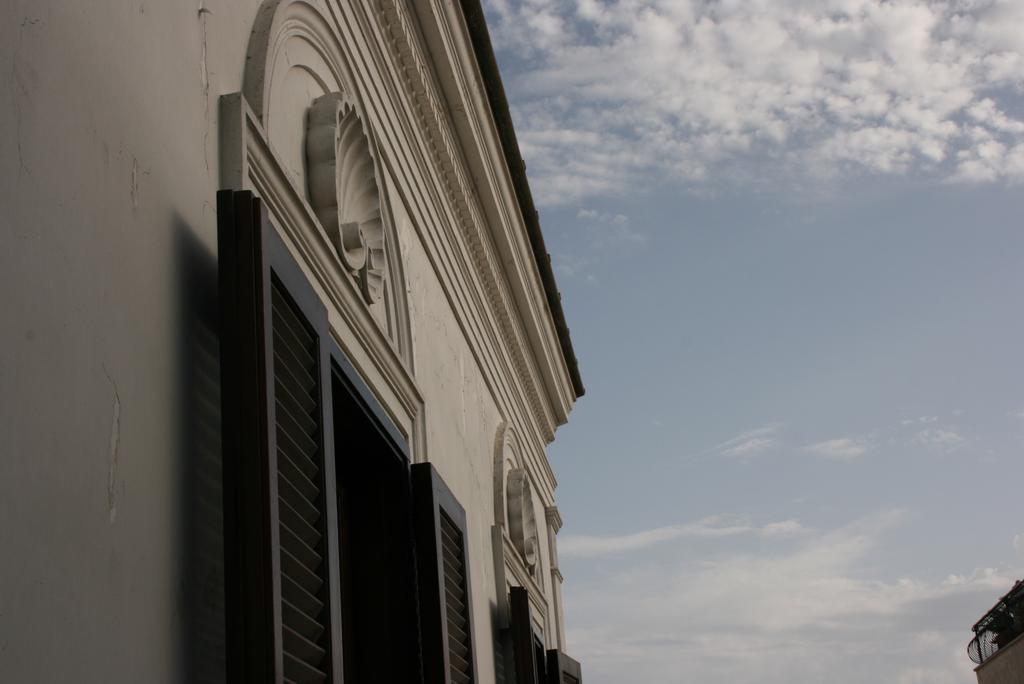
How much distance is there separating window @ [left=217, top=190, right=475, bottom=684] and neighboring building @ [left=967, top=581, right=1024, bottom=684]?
14.3 metres

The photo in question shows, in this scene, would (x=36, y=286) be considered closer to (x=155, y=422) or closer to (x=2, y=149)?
(x=2, y=149)

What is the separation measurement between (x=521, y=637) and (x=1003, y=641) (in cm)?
1366

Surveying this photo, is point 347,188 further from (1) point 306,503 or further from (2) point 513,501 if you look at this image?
(2) point 513,501

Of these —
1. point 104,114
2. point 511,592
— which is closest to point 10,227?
point 104,114

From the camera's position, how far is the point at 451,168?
21.1ft

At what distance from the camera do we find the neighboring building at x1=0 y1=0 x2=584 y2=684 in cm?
206

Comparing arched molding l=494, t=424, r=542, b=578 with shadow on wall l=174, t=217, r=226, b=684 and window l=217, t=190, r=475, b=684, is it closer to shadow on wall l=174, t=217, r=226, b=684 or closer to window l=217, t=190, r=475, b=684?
window l=217, t=190, r=475, b=684

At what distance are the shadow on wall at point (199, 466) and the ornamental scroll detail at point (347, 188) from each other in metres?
1.12

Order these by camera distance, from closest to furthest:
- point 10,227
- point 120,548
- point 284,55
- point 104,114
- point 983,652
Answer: point 10,227 < point 120,548 < point 104,114 < point 284,55 < point 983,652

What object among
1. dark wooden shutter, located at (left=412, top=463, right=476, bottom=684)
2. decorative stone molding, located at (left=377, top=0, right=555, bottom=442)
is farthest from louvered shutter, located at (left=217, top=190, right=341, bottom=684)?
decorative stone molding, located at (left=377, top=0, right=555, bottom=442)

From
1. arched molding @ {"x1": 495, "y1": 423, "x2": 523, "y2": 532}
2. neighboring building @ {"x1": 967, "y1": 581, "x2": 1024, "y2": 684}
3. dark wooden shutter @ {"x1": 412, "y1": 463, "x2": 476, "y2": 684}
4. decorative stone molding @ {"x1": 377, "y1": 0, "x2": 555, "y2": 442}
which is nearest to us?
dark wooden shutter @ {"x1": 412, "y1": 463, "x2": 476, "y2": 684}

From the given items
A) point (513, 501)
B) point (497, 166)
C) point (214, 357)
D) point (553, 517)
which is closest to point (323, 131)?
point (214, 357)

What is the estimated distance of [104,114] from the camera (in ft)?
7.94

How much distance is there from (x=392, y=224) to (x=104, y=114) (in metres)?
2.72
